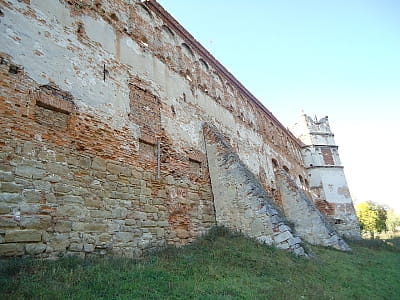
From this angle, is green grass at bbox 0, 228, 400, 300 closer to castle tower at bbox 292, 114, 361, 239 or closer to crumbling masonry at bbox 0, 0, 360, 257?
crumbling masonry at bbox 0, 0, 360, 257

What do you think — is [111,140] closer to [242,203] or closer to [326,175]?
[242,203]

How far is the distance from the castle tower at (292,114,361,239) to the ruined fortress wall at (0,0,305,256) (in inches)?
609

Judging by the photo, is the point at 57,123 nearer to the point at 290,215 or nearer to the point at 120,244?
the point at 120,244

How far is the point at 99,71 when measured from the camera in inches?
282

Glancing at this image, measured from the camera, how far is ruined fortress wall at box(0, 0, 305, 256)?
508 cm

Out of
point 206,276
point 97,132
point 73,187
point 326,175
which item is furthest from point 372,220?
point 73,187

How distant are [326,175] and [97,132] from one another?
68.9ft

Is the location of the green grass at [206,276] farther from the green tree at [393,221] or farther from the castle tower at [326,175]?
the green tree at [393,221]

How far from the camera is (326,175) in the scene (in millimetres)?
23141

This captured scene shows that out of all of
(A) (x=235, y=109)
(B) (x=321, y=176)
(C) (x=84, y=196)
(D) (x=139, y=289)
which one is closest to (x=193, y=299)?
(D) (x=139, y=289)

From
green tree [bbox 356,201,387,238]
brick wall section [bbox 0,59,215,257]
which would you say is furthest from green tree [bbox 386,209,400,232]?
brick wall section [bbox 0,59,215,257]

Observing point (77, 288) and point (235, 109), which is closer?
point (77, 288)

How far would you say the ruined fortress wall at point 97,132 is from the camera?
508 centimetres

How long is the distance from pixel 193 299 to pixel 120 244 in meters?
2.49
